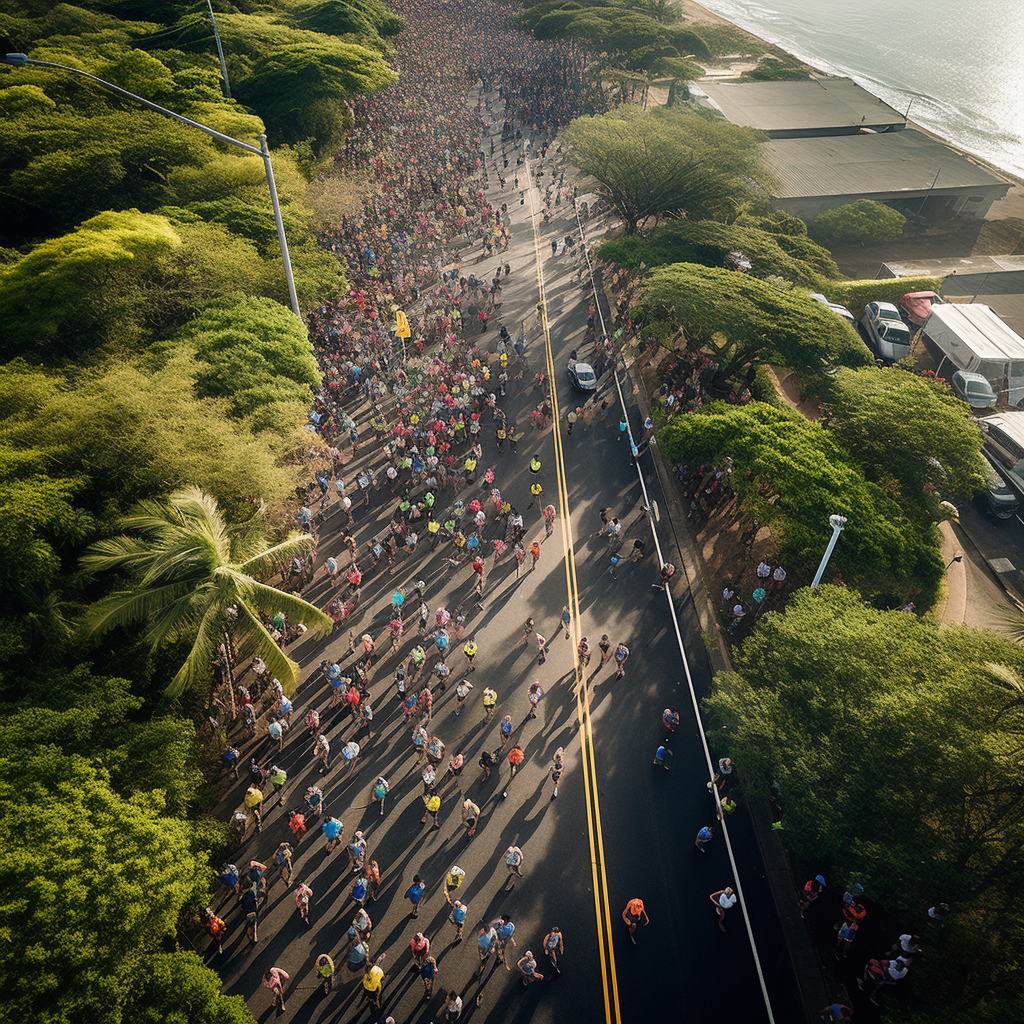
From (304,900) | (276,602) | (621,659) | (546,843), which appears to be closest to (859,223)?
(621,659)

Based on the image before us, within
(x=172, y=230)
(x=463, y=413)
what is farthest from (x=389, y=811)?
(x=172, y=230)

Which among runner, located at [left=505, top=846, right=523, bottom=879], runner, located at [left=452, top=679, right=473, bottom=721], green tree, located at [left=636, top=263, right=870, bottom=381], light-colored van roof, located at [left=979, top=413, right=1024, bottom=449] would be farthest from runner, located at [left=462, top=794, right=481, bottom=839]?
light-colored van roof, located at [left=979, top=413, right=1024, bottom=449]

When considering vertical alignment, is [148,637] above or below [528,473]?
above

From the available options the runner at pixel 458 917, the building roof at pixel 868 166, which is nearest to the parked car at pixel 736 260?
the building roof at pixel 868 166

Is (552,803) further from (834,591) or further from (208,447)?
(208,447)

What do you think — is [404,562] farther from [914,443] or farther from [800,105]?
[800,105]

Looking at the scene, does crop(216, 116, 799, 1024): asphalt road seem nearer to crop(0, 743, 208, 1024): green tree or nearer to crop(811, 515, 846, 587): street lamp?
crop(0, 743, 208, 1024): green tree
